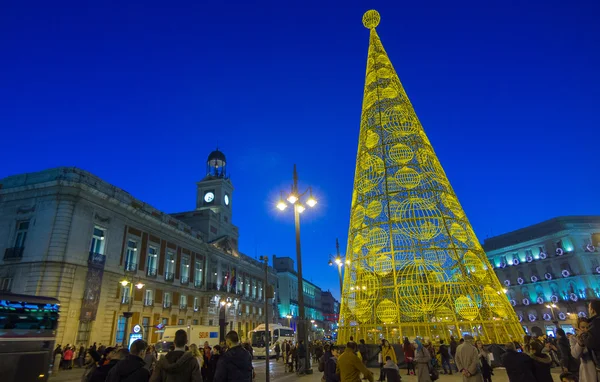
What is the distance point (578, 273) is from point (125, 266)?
5840 centimetres

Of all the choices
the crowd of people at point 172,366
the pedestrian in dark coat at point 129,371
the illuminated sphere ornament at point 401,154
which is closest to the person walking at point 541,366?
the crowd of people at point 172,366

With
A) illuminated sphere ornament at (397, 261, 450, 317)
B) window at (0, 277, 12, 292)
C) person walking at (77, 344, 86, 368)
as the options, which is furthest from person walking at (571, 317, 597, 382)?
window at (0, 277, 12, 292)

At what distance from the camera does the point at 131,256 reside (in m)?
33.9

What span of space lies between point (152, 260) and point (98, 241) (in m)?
7.59

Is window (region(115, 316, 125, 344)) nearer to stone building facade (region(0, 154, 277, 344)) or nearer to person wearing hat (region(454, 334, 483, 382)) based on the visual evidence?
stone building facade (region(0, 154, 277, 344))

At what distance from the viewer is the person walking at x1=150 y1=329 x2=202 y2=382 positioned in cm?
463

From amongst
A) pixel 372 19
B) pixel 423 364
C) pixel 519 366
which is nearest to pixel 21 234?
pixel 372 19

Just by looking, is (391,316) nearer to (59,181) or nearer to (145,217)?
(59,181)

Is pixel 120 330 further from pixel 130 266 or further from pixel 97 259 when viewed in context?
→ pixel 97 259

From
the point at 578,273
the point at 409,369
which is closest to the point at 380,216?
the point at 409,369

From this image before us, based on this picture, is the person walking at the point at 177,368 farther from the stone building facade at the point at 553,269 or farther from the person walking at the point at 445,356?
the stone building facade at the point at 553,269

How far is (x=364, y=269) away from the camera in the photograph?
14922 millimetres

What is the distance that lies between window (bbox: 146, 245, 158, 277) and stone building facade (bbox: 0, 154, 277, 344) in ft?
0.33

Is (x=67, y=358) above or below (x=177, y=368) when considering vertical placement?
below
